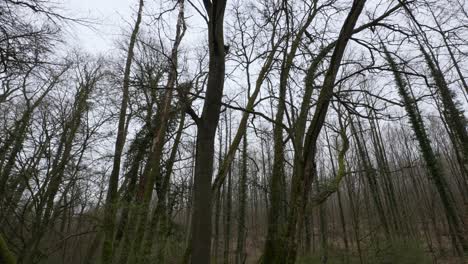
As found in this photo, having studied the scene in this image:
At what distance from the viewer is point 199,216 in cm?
216

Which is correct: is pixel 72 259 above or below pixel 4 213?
below

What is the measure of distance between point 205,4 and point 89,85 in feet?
30.2

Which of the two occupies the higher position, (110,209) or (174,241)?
(110,209)

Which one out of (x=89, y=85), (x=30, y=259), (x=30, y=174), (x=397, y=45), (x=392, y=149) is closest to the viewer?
(x=397, y=45)

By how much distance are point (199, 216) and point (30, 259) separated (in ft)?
18.4

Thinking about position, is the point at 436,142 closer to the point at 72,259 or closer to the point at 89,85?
the point at 89,85

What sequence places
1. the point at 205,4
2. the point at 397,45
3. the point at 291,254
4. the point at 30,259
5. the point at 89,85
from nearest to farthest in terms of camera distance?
the point at 205,4 < the point at 291,254 < the point at 397,45 < the point at 30,259 < the point at 89,85

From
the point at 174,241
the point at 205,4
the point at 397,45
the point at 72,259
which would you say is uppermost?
the point at 397,45

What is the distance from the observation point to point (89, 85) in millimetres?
10102

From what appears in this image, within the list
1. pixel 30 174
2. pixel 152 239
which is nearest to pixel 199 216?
pixel 152 239

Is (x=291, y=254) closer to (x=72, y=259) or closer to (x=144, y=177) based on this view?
(x=144, y=177)

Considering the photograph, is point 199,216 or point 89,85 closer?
point 199,216

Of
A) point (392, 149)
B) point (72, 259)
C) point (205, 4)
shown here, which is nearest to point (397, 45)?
point (205, 4)

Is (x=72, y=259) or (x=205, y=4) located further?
(x=72, y=259)
